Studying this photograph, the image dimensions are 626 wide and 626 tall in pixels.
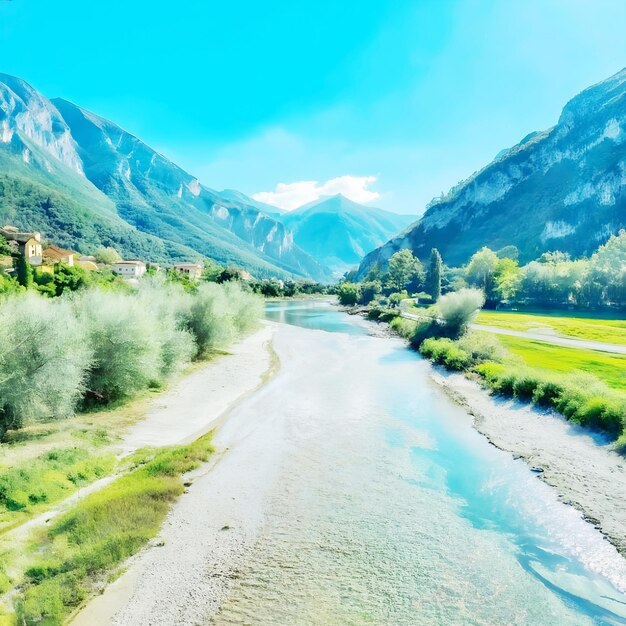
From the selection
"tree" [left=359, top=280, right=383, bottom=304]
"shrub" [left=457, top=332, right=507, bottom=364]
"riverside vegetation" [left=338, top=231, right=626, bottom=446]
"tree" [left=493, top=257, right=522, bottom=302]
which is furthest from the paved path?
"tree" [left=359, top=280, right=383, bottom=304]

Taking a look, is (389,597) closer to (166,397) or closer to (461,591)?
(461,591)

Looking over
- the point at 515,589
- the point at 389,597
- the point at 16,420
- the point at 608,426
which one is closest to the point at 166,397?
the point at 16,420

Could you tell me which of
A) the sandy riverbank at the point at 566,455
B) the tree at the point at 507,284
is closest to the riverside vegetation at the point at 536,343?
the tree at the point at 507,284

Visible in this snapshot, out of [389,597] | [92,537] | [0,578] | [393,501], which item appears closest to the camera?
[0,578]

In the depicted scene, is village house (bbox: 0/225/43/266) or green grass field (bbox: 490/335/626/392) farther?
village house (bbox: 0/225/43/266)

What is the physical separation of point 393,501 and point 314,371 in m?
24.0

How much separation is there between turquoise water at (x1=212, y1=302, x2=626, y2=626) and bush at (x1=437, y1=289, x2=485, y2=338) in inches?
1059

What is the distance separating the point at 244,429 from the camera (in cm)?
2358

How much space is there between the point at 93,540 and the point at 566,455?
62.6ft

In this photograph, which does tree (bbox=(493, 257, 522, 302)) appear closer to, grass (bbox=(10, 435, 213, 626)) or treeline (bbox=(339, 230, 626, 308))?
treeline (bbox=(339, 230, 626, 308))

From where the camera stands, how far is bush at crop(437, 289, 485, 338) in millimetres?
49500

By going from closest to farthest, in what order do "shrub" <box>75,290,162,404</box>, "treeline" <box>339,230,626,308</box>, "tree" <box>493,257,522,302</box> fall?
"shrub" <box>75,290,162,404</box> → "treeline" <box>339,230,626,308</box> → "tree" <box>493,257,522,302</box>

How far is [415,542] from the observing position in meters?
13.2

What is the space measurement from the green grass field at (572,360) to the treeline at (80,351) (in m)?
27.4
